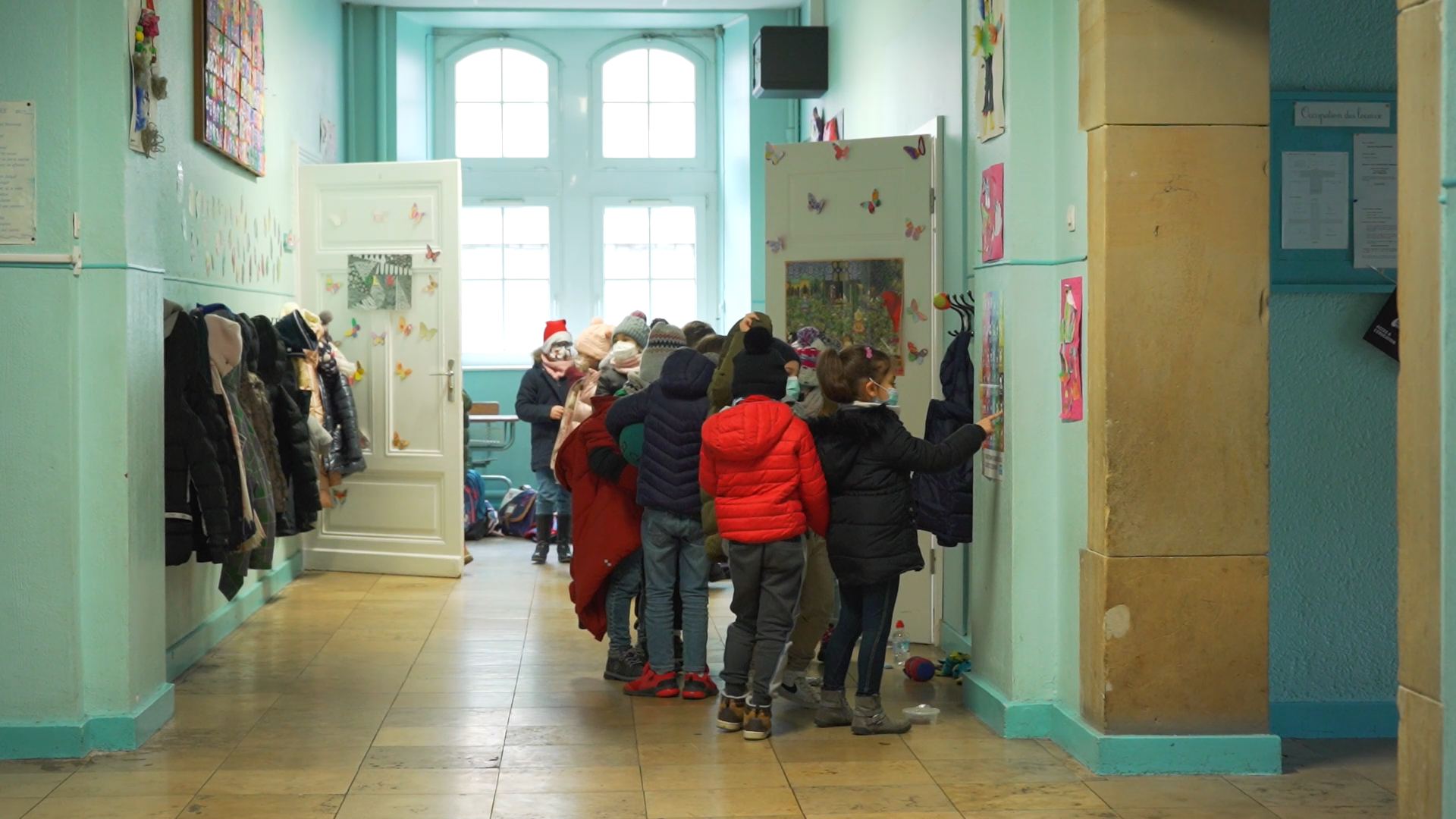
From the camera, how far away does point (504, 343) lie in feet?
35.0

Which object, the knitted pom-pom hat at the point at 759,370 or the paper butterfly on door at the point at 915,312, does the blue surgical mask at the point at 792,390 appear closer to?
the knitted pom-pom hat at the point at 759,370

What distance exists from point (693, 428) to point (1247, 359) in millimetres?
1741

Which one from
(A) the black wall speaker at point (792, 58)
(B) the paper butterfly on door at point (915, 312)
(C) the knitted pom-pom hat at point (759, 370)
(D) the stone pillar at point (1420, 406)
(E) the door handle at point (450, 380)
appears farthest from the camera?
(A) the black wall speaker at point (792, 58)

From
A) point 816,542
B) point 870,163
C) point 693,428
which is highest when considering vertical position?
point 870,163

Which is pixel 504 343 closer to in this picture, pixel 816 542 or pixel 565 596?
pixel 565 596

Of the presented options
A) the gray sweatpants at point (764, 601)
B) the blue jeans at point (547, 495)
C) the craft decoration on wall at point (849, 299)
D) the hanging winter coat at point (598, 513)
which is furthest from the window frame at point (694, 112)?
the gray sweatpants at point (764, 601)

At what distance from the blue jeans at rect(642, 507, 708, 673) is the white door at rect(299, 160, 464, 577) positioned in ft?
9.61

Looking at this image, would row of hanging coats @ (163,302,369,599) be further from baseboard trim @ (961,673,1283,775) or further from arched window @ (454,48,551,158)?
arched window @ (454,48,551,158)

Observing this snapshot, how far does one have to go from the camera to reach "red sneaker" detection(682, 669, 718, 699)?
509cm

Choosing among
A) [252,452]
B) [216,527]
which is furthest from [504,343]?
[216,527]

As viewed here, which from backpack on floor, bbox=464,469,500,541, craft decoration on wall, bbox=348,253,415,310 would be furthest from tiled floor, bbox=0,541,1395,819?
backpack on floor, bbox=464,469,500,541

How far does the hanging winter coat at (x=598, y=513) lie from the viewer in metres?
5.18

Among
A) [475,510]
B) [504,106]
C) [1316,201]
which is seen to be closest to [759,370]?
[1316,201]

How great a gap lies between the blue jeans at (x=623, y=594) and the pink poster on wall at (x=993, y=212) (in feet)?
5.29
